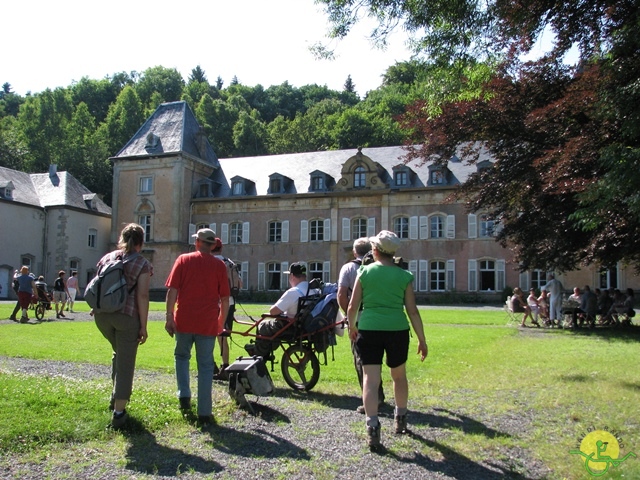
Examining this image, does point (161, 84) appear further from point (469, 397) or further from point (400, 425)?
point (400, 425)

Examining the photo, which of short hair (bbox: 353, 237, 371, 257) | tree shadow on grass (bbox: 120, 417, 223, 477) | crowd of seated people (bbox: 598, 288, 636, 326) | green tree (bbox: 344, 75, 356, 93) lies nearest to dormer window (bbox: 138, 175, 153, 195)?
crowd of seated people (bbox: 598, 288, 636, 326)

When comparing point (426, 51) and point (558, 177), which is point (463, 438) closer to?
point (426, 51)

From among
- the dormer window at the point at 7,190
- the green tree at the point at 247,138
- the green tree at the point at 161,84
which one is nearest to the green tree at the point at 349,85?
the green tree at the point at 161,84

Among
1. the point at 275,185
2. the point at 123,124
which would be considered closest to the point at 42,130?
the point at 123,124

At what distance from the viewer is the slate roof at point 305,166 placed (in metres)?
41.5

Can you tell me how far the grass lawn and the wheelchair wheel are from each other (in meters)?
0.20

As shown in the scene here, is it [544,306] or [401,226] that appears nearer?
[544,306]

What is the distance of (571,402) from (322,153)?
40303 millimetres

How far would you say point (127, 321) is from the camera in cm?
549

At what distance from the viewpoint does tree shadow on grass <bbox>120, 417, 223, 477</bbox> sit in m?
4.41

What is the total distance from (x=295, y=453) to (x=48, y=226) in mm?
43991

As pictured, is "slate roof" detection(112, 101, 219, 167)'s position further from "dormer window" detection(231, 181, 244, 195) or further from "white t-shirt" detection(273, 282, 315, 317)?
"white t-shirt" detection(273, 282, 315, 317)

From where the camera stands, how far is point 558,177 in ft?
39.0

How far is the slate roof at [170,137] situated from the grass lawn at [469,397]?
34.1 m
